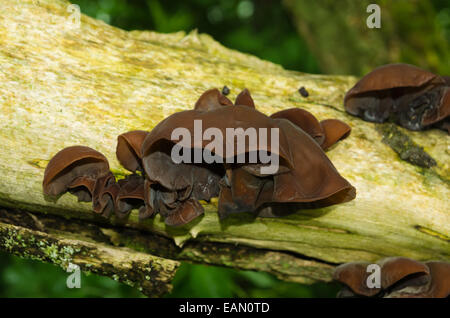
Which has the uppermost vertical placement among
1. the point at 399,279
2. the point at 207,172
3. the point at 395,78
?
the point at 395,78

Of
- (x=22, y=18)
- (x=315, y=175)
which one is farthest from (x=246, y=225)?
(x=22, y=18)

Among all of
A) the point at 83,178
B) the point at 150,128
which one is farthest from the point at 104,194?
the point at 150,128

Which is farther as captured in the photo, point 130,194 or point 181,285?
point 181,285

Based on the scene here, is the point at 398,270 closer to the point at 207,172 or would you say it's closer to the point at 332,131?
the point at 332,131

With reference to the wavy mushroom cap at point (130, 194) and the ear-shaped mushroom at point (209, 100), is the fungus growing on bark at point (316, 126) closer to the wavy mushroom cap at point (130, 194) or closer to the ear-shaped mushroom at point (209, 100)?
the ear-shaped mushroom at point (209, 100)

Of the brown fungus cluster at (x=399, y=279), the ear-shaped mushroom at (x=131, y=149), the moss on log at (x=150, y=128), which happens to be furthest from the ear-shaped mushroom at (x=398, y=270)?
the ear-shaped mushroom at (x=131, y=149)

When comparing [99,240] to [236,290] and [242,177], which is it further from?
[236,290]

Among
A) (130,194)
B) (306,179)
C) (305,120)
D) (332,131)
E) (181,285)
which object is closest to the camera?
(306,179)

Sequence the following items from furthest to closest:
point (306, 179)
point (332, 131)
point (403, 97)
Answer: point (403, 97) < point (332, 131) < point (306, 179)
